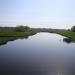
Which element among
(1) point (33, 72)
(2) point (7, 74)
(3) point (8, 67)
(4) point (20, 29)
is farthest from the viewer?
(4) point (20, 29)

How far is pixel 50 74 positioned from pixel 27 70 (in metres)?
1.95

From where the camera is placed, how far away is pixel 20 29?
119875 millimetres

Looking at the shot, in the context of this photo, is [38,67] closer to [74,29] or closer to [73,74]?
[73,74]

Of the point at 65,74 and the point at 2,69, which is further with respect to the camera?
the point at 2,69

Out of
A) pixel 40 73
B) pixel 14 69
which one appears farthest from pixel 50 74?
pixel 14 69

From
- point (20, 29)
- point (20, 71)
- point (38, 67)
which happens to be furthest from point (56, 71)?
point (20, 29)

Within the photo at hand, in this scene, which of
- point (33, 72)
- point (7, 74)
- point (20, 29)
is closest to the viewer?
point (7, 74)

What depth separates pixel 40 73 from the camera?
11891 mm

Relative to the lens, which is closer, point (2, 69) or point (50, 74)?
point (50, 74)

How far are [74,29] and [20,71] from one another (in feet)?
380

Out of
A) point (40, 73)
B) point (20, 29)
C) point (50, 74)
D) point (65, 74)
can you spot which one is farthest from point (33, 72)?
point (20, 29)

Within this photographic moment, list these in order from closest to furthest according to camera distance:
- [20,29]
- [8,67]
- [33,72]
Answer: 1. [33,72]
2. [8,67]
3. [20,29]

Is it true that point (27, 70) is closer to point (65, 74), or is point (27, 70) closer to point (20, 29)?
point (65, 74)

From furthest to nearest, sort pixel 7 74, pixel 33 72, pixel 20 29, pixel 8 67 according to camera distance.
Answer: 1. pixel 20 29
2. pixel 8 67
3. pixel 33 72
4. pixel 7 74
